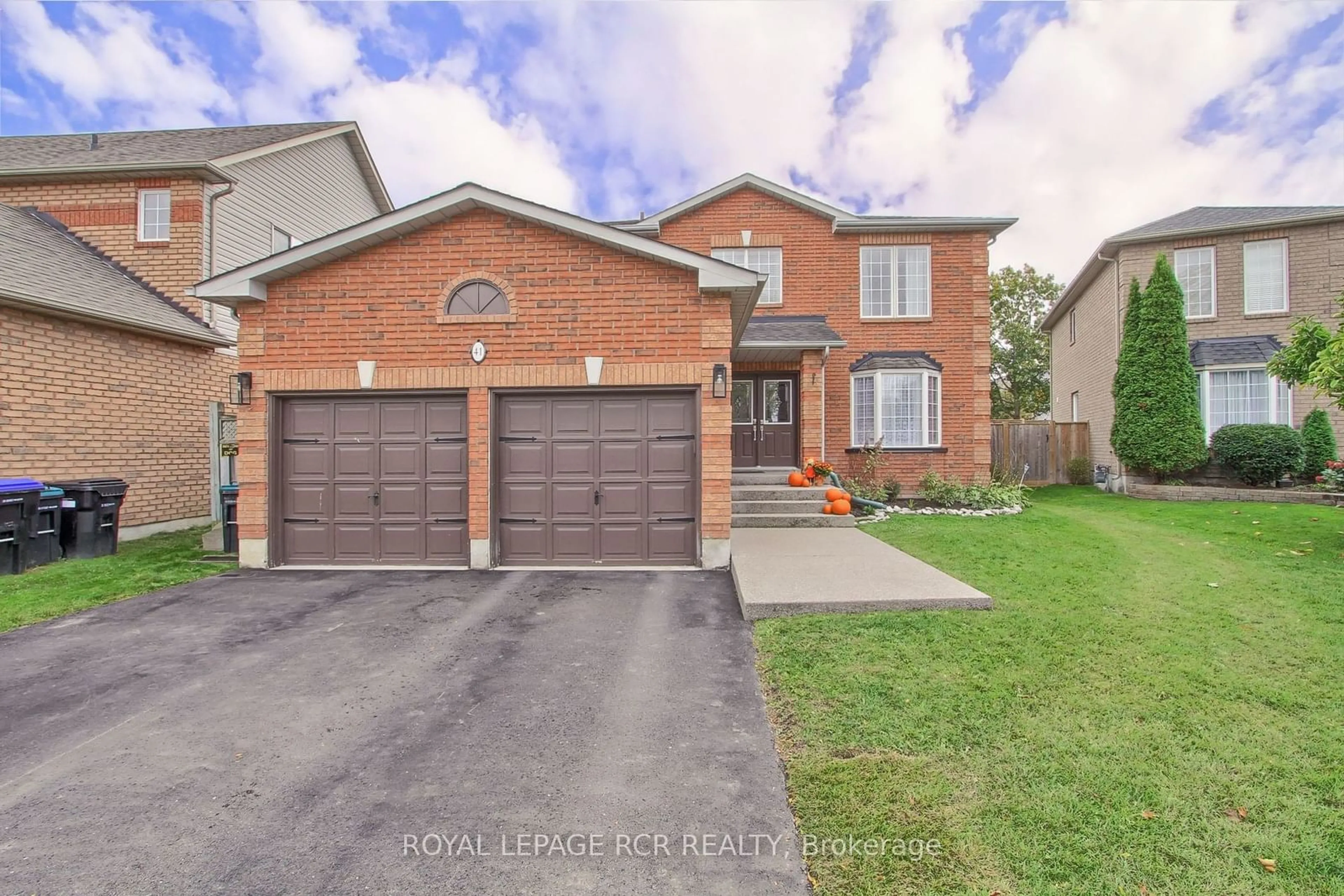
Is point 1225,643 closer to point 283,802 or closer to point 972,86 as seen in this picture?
point 283,802

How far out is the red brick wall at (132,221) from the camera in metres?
11.5

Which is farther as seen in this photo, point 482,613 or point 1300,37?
point 1300,37

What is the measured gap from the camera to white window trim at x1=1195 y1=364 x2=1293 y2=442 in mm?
14469

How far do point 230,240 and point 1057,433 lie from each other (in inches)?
847

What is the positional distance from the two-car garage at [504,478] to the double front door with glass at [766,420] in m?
5.86

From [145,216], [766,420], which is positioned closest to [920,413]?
[766,420]

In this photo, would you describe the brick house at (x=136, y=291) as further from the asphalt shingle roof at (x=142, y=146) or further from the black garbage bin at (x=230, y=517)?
the black garbage bin at (x=230, y=517)

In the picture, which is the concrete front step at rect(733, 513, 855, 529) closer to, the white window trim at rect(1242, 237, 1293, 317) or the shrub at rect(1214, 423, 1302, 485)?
the shrub at rect(1214, 423, 1302, 485)

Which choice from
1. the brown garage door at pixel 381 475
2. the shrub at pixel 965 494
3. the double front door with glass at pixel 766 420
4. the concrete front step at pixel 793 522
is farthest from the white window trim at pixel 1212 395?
the brown garage door at pixel 381 475

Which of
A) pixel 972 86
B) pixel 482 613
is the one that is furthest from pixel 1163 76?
pixel 482 613

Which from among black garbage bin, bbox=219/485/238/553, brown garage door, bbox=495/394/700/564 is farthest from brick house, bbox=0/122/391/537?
brown garage door, bbox=495/394/700/564

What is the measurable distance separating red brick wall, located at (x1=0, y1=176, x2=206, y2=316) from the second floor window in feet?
73.2

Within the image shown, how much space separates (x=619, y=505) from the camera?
7.63 meters

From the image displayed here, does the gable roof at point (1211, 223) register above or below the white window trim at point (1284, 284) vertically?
above
